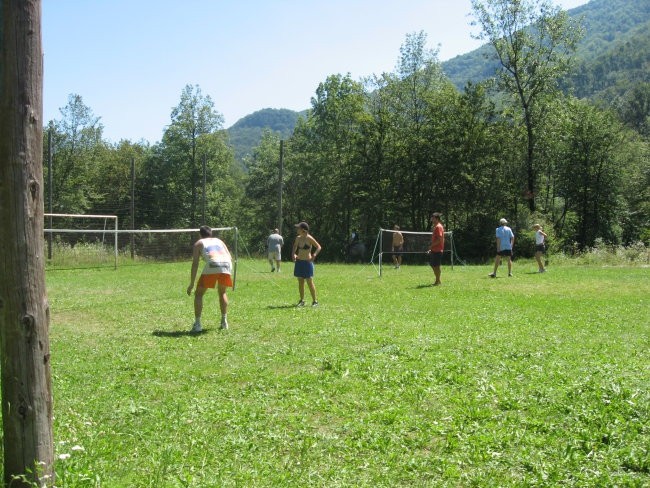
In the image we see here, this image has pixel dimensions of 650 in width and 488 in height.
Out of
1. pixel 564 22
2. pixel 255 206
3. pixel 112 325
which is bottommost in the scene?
pixel 112 325

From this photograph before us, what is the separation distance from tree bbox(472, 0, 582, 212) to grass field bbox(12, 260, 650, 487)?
31207 millimetres

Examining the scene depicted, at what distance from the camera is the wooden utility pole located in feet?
11.7

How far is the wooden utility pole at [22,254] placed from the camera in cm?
357

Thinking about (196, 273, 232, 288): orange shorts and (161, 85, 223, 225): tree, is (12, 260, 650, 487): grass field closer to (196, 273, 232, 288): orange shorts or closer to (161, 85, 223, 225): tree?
(196, 273, 232, 288): orange shorts

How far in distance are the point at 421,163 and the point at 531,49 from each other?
10932mm

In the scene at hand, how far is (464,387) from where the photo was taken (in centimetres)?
643

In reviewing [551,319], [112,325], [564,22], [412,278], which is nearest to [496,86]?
[564,22]

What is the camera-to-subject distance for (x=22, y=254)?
3.60m

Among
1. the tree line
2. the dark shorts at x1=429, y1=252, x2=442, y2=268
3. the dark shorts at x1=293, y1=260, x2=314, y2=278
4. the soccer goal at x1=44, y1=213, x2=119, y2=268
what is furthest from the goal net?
the dark shorts at x1=293, y1=260, x2=314, y2=278

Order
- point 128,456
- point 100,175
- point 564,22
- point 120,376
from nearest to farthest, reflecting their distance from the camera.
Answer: point 128,456
point 120,376
point 564,22
point 100,175

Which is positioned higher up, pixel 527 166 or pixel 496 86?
pixel 496 86

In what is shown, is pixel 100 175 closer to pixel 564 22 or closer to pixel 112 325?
pixel 564 22

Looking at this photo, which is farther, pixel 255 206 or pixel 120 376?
→ pixel 255 206

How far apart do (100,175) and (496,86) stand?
3884 centimetres
